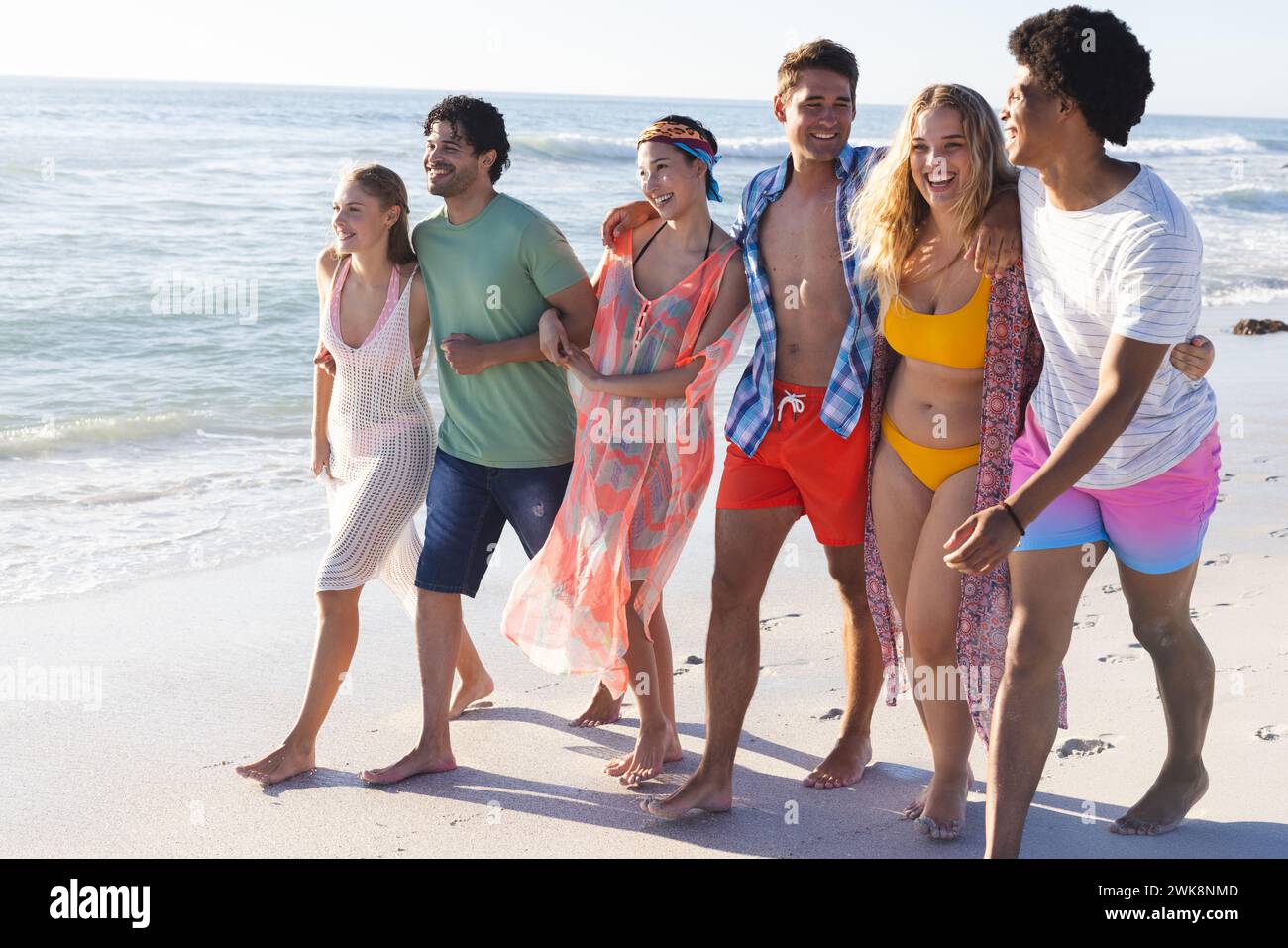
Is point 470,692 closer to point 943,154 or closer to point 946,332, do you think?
point 946,332

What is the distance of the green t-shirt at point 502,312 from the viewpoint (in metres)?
3.86

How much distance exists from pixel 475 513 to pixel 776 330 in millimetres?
1079

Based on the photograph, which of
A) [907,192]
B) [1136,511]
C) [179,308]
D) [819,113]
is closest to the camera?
[1136,511]

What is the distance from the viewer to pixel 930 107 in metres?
3.18

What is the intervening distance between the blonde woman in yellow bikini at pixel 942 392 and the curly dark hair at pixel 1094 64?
1.04ft

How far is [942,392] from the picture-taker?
330 cm

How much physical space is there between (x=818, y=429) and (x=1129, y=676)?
165cm

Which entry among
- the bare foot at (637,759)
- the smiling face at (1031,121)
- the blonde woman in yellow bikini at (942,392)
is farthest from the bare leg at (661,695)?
the smiling face at (1031,121)

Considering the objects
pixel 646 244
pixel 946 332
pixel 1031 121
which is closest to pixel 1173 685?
pixel 946 332

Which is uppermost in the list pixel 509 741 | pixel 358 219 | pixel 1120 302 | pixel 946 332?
pixel 358 219

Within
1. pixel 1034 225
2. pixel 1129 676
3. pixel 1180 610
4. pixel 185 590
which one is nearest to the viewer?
pixel 1034 225

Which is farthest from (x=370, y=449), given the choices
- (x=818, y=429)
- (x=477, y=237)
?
(x=818, y=429)

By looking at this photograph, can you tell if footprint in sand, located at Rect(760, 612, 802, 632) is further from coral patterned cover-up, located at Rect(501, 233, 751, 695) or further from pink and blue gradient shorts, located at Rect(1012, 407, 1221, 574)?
pink and blue gradient shorts, located at Rect(1012, 407, 1221, 574)

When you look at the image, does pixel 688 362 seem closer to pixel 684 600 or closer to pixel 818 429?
pixel 818 429
